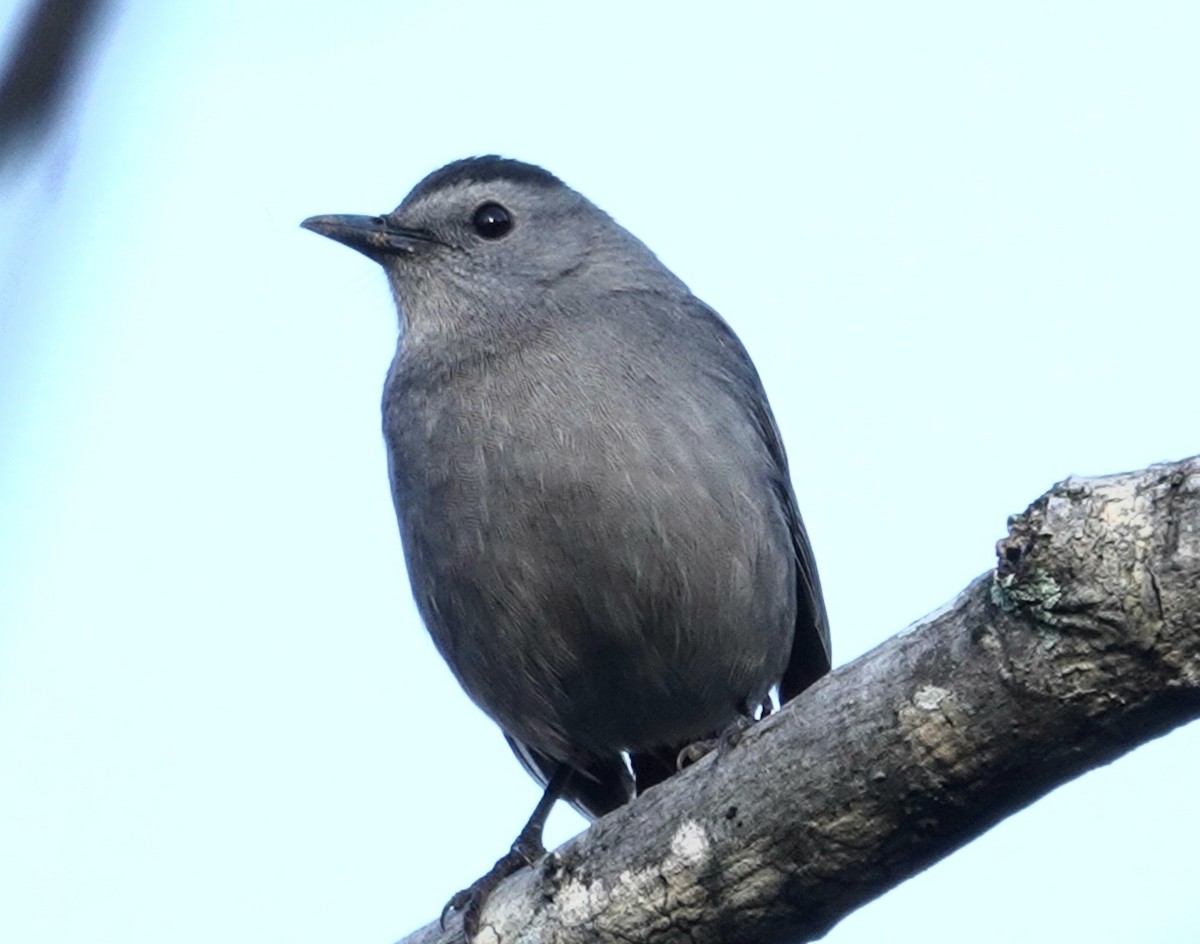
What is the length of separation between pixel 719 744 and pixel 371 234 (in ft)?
12.6

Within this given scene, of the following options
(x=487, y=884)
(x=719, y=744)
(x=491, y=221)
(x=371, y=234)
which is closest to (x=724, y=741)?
(x=719, y=744)

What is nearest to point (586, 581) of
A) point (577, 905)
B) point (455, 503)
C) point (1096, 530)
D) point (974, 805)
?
point (455, 503)

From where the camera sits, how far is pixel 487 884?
18.1 feet

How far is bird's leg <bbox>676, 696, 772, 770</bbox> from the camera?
433 centimetres

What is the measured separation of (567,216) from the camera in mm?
7645

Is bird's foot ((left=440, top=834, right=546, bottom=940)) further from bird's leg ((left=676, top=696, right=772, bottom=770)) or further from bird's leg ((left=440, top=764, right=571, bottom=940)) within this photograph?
bird's leg ((left=676, top=696, right=772, bottom=770))

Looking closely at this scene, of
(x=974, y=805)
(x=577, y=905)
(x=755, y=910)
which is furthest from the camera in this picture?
(x=577, y=905)

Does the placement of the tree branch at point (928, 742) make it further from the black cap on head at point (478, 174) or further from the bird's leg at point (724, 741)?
→ the black cap on head at point (478, 174)

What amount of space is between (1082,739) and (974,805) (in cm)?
35

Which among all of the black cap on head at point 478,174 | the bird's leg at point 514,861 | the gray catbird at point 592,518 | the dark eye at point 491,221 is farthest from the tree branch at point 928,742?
the black cap on head at point 478,174

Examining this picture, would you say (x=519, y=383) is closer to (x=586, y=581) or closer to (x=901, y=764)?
(x=586, y=581)

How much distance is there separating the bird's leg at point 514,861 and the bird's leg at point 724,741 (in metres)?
0.60

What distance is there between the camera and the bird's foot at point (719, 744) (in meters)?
4.32

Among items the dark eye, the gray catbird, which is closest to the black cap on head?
the dark eye
